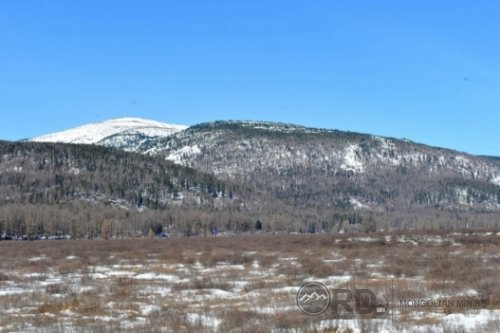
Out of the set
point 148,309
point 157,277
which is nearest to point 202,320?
point 148,309

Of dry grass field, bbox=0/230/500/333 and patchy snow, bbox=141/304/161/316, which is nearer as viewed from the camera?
dry grass field, bbox=0/230/500/333

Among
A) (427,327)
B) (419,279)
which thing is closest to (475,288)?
(419,279)

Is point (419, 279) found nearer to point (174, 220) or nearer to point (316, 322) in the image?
point (316, 322)

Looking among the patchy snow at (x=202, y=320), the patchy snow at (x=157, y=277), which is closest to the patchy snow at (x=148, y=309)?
the patchy snow at (x=202, y=320)

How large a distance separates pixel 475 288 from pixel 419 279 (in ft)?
18.5

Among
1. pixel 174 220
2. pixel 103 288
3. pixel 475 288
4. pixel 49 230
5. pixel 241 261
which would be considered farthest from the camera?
pixel 174 220

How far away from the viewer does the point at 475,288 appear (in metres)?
24.3
